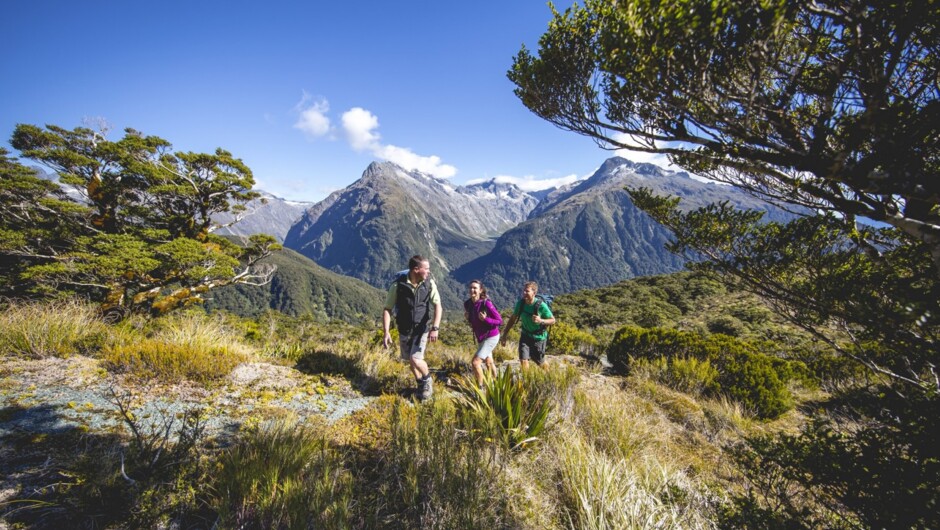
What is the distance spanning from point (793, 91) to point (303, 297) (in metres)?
176

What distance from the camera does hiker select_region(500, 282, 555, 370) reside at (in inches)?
258

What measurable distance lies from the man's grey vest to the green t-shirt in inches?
87.3

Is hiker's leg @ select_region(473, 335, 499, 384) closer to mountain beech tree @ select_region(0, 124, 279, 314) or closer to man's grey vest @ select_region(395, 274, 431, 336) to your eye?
man's grey vest @ select_region(395, 274, 431, 336)

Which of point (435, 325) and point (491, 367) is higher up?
point (435, 325)

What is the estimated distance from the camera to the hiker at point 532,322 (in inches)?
258

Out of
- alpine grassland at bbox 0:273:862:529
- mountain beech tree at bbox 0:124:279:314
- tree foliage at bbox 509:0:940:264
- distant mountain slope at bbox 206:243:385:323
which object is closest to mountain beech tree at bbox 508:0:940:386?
tree foliage at bbox 509:0:940:264

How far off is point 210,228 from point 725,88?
65.5 feet

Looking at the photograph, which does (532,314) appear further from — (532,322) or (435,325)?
(435,325)

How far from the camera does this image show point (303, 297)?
159000 millimetres

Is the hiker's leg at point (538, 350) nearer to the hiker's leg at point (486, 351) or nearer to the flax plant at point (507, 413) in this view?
the hiker's leg at point (486, 351)

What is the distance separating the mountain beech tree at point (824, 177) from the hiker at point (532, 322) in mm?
2990

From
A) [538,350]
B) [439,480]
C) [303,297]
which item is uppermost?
[439,480]

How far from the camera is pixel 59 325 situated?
5.61m

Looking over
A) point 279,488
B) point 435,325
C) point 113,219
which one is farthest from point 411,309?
point 113,219
